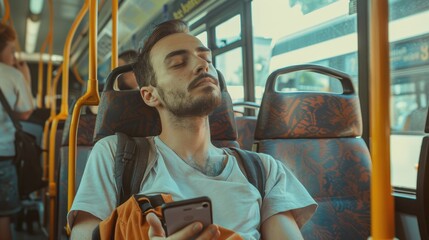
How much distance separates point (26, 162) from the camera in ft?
7.63

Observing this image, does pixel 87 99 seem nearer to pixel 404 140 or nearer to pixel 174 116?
pixel 174 116

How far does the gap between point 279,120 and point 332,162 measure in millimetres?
192

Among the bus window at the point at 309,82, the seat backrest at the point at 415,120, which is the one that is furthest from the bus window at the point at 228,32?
the seat backrest at the point at 415,120

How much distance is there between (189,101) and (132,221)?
263mm

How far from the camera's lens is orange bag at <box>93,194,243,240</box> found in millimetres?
775

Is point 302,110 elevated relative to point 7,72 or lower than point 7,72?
lower

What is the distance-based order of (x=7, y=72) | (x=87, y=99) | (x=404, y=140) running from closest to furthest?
1. (x=87, y=99)
2. (x=404, y=140)
3. (x=7, y=72)

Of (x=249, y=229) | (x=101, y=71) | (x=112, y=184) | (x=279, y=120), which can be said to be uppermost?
(x=101, y=71)

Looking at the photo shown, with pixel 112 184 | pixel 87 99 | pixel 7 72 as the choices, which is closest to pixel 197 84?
pixel 112 184

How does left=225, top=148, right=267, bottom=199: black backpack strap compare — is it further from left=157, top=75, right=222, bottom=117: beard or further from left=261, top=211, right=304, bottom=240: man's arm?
left=157, top=75, right=222, bottom=117: beard

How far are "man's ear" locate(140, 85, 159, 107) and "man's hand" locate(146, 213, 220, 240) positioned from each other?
289 mm

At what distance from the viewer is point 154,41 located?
90cm

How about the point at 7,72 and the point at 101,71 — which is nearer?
the point at 101,71

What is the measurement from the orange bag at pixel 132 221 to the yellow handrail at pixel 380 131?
39cm
